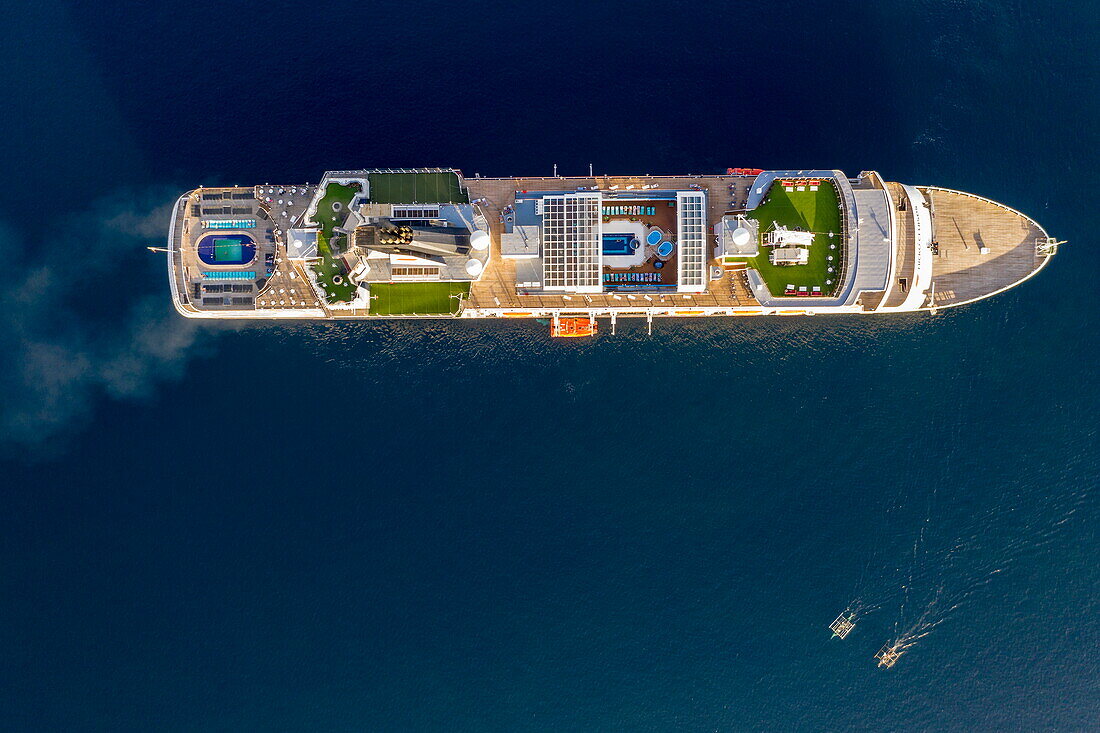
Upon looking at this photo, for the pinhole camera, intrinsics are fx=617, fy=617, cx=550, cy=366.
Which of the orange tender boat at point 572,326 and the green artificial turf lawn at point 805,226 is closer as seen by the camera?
the green artificial turf lawn at point 805,226

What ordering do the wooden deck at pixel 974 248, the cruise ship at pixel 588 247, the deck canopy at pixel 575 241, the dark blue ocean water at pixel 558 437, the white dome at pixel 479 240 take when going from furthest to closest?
1. the dark blue ocean water at pixel 558 437
2. the wooden deck at pixel 974 248
3. the cruise ship at pixel 588 247
4. the deck canopy at pixel 575 241
5. the white dome at pixel 479 240

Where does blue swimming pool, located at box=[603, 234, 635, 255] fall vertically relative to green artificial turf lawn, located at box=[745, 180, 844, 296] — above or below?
above

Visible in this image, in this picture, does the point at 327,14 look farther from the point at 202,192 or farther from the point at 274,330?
the point at 274,330

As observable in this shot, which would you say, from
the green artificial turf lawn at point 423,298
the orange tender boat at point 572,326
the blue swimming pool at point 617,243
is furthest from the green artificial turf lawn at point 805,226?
the green artificial turf lawn at point 423,298

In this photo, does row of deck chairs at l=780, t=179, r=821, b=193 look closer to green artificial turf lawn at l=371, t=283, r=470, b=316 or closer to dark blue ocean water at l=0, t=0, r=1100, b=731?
dark blue ocean water at l=0, t=0, r=1100, b=731

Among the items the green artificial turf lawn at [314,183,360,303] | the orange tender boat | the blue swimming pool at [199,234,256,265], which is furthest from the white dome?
the blue swimming pool at [199,234,256,265]

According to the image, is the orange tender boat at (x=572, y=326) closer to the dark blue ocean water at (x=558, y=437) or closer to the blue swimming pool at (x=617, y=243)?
the dark blue ocean water at (x=558, y=437)
